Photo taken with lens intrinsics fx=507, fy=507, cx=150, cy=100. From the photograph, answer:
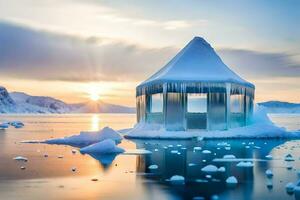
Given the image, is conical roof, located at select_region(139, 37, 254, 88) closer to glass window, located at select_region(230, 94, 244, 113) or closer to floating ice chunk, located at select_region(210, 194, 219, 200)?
glass window, located at select_region(230, 94, 244, 113)

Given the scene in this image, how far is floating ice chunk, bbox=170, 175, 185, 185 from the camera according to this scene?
16.0 meters

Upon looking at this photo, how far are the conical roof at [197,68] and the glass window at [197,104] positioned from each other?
2.37 metres

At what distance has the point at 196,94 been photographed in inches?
1558

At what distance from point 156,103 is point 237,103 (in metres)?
6.93

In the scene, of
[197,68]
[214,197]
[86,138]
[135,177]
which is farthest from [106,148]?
[197,68]

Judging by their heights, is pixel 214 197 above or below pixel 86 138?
below

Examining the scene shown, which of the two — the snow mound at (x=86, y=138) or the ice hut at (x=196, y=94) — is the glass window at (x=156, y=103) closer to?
the ice hut at (x=196, y=94)

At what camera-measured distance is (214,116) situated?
38656mm

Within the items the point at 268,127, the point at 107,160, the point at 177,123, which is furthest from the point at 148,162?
the point at 268,127

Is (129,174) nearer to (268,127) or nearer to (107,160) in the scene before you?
(107,160)

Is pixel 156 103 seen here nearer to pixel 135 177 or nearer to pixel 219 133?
pixel 219 133

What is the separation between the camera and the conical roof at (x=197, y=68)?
38031 mm

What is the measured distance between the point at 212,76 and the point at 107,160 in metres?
17.4

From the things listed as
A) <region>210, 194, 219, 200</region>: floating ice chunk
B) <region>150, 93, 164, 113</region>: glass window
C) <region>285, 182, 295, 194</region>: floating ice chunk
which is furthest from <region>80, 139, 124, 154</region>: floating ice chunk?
<region>150, 93, 164, 113</region>: glass window
